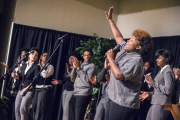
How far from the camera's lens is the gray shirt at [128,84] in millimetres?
1990

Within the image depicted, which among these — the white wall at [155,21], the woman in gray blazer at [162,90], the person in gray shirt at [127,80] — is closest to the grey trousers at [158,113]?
the woman in gray blazer at [162,90]

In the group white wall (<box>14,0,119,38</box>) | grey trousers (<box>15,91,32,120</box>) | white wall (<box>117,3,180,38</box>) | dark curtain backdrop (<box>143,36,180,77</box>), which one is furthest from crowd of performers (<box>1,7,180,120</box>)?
white wall (<box>117,3,180,38</box>)

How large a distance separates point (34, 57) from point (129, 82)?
2.50 m

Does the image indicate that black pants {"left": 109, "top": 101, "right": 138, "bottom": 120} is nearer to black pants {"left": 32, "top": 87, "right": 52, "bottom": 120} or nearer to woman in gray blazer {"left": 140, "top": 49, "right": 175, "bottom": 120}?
woman in gray blazer {"left": 140, "top": 49, "right": 175, "bottom": 120}

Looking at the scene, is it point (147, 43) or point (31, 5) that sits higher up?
point (31, 5)

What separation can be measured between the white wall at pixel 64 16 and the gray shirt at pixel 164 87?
366 centimetres

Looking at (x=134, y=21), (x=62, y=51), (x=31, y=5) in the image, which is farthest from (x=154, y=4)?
(x=31, y=5)

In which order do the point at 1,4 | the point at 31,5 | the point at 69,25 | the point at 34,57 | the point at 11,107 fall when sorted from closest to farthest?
the point at 34,57 < the point at 11,107 < the point at 31,5 < the point at 69,25 < the point at 1,4

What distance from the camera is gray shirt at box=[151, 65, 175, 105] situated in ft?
9.84

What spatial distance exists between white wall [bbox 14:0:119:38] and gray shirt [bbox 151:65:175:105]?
144 inches

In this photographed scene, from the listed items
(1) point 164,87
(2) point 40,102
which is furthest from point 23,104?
(1) point 164,87

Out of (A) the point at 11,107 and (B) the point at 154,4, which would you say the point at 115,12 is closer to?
(B) the point at 154,4

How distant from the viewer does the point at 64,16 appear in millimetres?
6160

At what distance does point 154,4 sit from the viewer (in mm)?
5898
